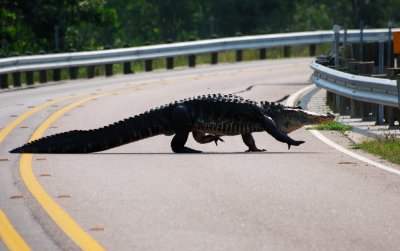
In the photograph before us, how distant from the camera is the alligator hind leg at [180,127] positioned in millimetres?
14180

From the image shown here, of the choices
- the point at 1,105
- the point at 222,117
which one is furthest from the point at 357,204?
the point at 1,105

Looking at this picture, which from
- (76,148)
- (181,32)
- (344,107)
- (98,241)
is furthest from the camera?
(181,32)

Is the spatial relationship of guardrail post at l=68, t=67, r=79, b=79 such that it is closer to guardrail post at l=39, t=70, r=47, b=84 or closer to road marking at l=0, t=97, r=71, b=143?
guardrail post at l=39, t=70, r=47, b=84

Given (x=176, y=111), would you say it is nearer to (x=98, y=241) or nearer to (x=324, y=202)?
(x=324, y=202)

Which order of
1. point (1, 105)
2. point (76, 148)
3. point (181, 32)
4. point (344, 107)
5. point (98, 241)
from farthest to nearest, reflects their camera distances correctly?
1. point (181, 32)
2. point (1, 105)
3. point (344, 107)
4. point (76, 148)
5. point (98, 241)

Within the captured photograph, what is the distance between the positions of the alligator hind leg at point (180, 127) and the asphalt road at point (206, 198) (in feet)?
0.76

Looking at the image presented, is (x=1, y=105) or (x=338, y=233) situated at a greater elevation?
(x=338, y=233)

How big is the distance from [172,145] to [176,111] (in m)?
0.45

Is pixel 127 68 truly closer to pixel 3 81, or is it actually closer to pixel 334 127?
pixel 3 81

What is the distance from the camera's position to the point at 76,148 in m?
14.1

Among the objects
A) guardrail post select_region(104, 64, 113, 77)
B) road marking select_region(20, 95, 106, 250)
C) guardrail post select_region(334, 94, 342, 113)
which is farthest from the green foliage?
road marking select_region(20, 95, 106, 250)

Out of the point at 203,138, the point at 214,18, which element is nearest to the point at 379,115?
the point at 203,138

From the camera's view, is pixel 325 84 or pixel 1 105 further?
pixel 1 105

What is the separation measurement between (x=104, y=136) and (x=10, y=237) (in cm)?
567
